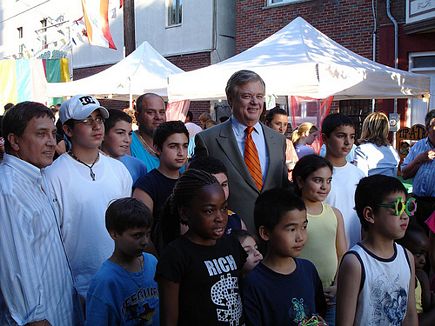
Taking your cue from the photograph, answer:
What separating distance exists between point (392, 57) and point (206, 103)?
6.56 meters

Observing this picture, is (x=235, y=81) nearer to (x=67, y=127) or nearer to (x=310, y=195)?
(x=310, y=195)

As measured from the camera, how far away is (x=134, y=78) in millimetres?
10703

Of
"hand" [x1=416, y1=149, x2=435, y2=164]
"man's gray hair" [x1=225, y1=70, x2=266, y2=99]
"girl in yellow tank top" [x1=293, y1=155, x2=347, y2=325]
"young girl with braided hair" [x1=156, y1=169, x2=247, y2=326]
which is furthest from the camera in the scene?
"hand" [x1=416, y1=149, x2=435, y2=164]

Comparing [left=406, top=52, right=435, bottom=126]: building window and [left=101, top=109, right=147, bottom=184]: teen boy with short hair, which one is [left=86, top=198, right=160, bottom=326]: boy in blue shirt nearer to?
[left=101, top=109, right=147, bottom=184]: teen boy with short hair

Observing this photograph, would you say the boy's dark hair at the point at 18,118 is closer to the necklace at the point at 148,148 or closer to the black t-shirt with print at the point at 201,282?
the black t-shirt with print at the point at 201,282

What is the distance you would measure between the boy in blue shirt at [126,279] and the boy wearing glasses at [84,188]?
0.96 feet

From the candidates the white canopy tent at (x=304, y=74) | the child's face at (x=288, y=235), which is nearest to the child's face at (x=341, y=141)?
the child's face at (x=288, y=235)

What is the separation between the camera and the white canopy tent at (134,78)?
420 inches

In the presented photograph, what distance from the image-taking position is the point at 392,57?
11547mm

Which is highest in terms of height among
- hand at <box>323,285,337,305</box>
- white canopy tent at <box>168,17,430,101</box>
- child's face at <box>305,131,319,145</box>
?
white canopy tent at <box>168,17,430,101</box>

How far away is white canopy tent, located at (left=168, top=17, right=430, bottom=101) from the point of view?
20.7 feet

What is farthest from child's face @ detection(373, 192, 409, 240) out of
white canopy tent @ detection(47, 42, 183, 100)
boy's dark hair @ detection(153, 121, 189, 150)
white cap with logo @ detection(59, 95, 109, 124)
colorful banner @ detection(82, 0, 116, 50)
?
colorful banner @ detection(82, 0, 116, 50)

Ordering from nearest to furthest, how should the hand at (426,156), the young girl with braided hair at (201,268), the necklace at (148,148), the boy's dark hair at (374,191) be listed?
the young girl with braided hair at (201,268), the boy's dark hair at (374,191), the necklace at (148,148), the hand at (426,156)

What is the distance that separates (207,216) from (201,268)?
0.76 feet
